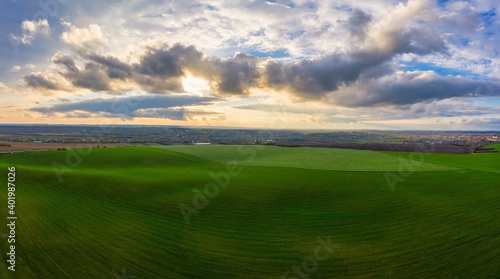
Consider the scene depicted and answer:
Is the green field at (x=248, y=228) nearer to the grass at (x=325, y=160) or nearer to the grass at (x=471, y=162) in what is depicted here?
the grass at (x=325, y=160)

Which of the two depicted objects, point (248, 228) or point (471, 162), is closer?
point (248, 228)

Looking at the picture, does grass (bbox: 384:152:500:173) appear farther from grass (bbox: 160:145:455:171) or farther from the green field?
the green field

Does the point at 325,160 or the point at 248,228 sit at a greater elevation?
the point at 325,160

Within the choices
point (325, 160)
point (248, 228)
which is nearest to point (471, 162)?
point (325, 160)

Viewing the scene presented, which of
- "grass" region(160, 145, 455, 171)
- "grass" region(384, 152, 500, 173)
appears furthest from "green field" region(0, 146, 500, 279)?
"grass" region(384, 152, 500, 173)

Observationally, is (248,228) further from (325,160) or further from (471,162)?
(471,162)

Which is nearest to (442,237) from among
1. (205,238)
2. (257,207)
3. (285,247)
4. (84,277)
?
(285,247)

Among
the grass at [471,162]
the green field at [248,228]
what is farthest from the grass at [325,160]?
the green field at [248,228]

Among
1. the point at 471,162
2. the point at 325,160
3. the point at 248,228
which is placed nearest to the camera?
the point at 248,228

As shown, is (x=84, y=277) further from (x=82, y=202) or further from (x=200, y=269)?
(x=82, y=202)
